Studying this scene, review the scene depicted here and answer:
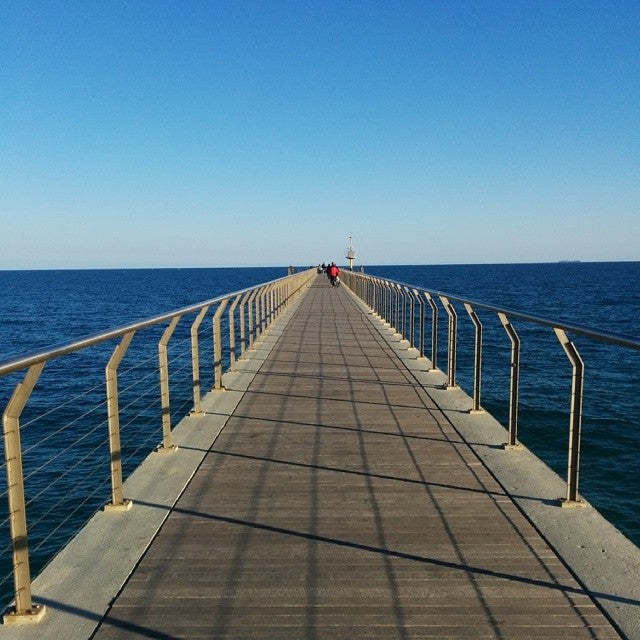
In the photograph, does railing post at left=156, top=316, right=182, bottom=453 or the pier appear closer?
the pier

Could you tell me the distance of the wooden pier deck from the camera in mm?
2445

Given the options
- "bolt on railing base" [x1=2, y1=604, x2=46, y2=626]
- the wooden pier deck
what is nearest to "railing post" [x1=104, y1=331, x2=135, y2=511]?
the wooden pier deck

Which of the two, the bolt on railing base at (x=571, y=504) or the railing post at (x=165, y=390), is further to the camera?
the railing post at (x=165, y=390)

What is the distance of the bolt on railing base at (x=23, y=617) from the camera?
2496 mm

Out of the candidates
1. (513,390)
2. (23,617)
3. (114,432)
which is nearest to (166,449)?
(114,432)

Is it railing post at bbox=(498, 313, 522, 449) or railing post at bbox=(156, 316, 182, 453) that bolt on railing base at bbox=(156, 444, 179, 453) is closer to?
railing post at bbox=(156, 316, 182, 453)

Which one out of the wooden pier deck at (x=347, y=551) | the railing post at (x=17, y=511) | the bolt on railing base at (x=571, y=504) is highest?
the railing post at (x=17, y=511)

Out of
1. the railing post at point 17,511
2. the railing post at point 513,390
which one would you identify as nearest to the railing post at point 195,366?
the railing post at point 513,390

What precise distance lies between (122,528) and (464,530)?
187cm

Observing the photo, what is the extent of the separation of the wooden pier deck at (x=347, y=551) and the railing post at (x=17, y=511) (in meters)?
0.36

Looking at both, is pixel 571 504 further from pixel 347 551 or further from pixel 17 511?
pixel 17 511

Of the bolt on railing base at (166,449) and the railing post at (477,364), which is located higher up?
the railing post at (477,364)

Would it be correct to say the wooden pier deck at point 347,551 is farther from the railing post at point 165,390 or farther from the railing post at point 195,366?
the railing post at point 195,366

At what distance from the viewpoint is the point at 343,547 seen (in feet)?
10.1
